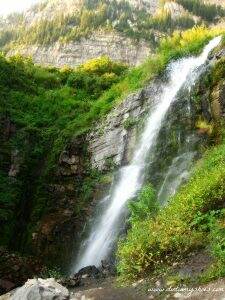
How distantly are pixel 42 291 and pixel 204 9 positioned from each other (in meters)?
94.5

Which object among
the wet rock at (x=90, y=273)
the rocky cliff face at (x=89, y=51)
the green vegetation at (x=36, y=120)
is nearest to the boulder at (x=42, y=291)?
the wet rock at (x=90, y=273)

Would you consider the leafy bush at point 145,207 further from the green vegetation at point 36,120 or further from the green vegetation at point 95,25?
the green vegetation at point 95,25

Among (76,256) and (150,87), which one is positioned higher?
(150,87)

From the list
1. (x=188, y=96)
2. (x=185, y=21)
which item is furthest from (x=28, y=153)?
(x=185, y=21)

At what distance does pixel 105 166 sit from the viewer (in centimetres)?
2078

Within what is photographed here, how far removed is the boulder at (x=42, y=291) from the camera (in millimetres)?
9345

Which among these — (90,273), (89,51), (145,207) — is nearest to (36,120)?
(90,273)

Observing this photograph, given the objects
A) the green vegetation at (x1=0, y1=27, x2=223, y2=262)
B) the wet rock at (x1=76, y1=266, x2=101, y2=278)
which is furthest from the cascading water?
the wet rock at (x1=76, y1=266, x2=101, y2=278)

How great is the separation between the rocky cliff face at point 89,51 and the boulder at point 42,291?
72696 millimetres

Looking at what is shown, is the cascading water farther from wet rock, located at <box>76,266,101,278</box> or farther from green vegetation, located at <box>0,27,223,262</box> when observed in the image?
wet rock, located at <box>76,266,101,278</box>

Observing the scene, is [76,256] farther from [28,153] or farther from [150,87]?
[150,87]

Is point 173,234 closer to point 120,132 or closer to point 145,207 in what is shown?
point 145,207

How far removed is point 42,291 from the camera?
30.9 feet

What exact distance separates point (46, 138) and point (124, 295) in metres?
14.2
